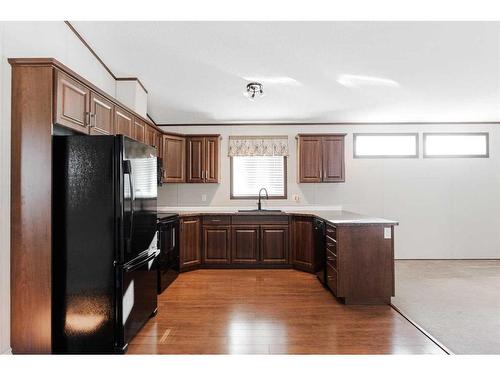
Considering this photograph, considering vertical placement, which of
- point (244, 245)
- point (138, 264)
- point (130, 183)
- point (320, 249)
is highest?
point (130, 183)

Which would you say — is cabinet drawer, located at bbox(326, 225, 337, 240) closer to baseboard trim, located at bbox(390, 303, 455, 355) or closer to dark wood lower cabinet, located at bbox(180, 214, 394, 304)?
dark wood lower cabinet, located at bbox(180, 214, 394, 304)

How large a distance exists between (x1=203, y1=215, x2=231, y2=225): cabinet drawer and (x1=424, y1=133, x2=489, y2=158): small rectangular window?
3.78 metres

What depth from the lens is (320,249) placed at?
14.2ft

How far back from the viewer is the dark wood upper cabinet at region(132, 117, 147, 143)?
392 centimetres

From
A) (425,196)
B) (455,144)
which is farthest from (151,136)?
(455,144)

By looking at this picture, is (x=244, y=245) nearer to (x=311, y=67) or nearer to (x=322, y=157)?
(x=322, y=157)

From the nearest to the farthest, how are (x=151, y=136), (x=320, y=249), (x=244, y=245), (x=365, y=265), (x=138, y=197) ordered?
(x=138, y=197)
(x=365, y=265)
(x=320, y=249)
(x=151, y=136)
(x=244, y=245)

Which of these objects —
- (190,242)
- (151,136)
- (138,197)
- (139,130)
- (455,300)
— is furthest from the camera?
(190,242)

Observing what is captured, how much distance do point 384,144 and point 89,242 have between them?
17.1 ft

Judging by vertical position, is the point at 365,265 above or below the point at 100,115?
below

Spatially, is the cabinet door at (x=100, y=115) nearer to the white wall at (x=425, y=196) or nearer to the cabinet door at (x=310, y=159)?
the white wall at (x=425, y=196)
